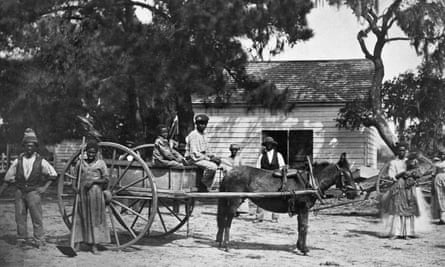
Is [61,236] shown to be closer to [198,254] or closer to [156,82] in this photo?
[198,254]

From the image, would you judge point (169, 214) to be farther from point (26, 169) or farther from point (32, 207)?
point (26, 169)

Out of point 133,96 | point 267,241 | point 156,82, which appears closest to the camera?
point 267,241

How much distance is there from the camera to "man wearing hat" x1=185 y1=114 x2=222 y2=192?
9.16 m

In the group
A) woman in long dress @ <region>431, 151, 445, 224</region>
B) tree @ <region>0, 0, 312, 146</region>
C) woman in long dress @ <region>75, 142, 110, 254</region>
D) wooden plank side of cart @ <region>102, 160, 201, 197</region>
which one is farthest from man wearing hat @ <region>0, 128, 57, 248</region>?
woman in long dress @ <region>431, 151, 445, 224</region>

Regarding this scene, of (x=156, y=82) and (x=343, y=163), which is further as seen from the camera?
(x=156, y=82)

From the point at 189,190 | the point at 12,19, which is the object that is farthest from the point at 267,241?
the point at 12,19

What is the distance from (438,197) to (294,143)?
8.56 meters

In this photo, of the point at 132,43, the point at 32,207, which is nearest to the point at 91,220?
the point at 32,207

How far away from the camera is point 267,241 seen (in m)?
10.3

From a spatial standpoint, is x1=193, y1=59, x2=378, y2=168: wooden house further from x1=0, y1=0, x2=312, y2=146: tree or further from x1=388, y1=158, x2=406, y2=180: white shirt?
x1=388, y1=158, x2=406, y2=180: white shirt

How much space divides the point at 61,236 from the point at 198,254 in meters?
2.59

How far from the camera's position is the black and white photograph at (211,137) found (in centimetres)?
856

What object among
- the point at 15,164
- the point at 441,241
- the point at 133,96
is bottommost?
the point at 441,241

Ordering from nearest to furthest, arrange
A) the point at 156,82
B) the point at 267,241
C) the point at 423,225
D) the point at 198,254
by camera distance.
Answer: the point at 198,254
the point at 267,241
the point at 423,225
the point at 156,82
